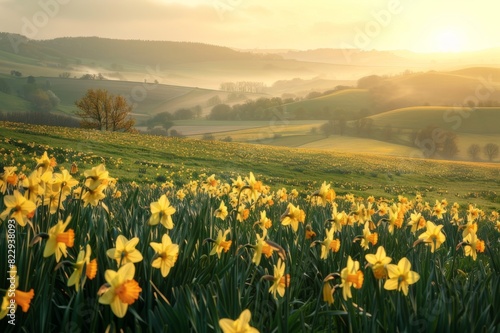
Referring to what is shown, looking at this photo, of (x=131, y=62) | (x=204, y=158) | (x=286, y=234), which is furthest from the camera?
(x=131, y=62)

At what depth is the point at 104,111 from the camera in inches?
1267

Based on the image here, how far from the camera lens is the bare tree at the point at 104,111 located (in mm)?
30875

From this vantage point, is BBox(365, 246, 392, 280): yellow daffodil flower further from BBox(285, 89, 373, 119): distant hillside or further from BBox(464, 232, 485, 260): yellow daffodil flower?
BBox(285, 89, 373, 119): distant hillside

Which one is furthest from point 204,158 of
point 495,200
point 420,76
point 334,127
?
point 420,76

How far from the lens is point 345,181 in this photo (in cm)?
2173

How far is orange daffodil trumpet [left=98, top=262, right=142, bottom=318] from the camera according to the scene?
1.49 meters

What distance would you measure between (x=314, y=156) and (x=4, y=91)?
3121 centimetres

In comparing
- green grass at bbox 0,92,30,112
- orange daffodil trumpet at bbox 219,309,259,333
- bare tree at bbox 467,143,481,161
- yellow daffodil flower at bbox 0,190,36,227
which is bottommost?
bare tree at bbox 467,143,481,161

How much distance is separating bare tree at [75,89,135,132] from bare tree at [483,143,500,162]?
32269 mm

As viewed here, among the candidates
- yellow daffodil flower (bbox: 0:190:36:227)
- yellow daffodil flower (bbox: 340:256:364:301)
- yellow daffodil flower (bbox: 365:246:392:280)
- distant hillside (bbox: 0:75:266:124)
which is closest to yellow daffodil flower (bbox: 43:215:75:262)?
yellow daffodil flower (bbox: 0:190:36:227)

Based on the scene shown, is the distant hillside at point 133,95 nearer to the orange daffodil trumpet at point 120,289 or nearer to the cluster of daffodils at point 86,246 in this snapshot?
the cluster of daffodils at point 86,246

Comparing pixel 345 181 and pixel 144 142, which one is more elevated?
pixel 144 142

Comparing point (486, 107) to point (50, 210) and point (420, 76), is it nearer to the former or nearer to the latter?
point (420, 76)

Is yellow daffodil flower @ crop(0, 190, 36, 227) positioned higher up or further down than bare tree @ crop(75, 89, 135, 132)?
further down
